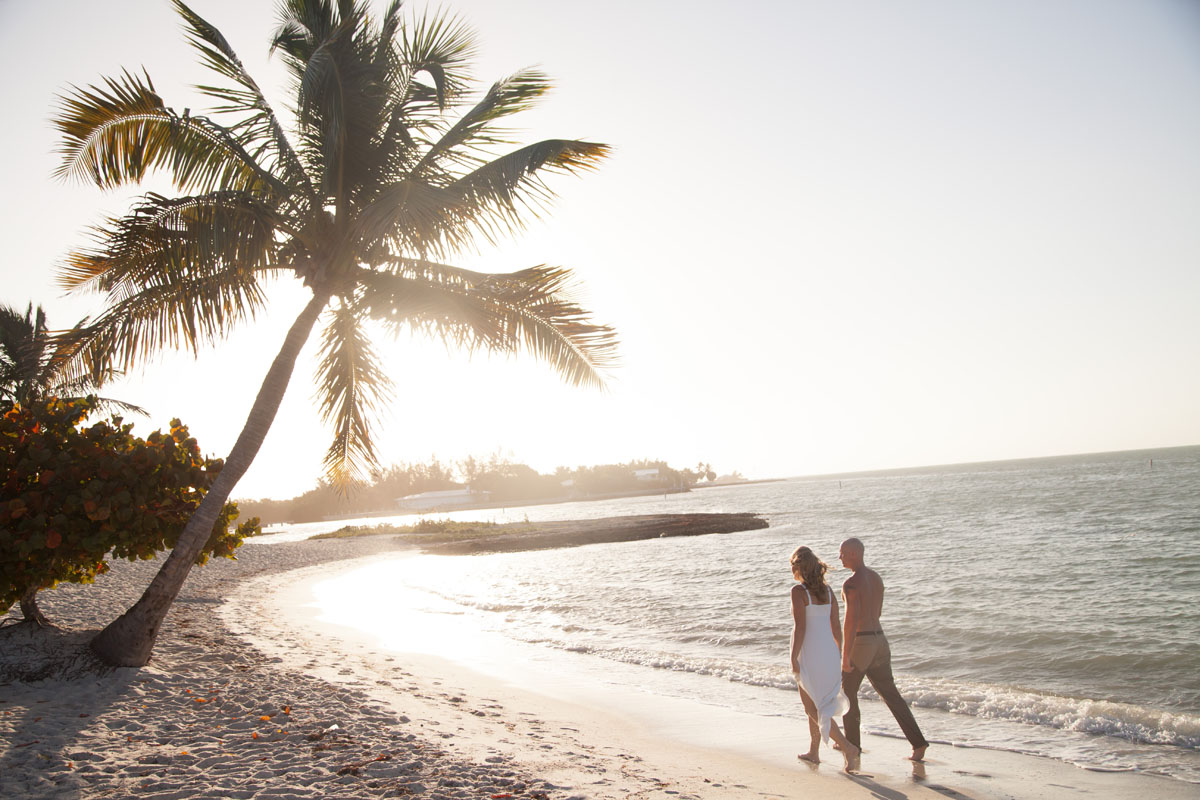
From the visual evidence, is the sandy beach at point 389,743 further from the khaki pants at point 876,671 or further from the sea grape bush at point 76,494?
the sea grape bush at point 76,494

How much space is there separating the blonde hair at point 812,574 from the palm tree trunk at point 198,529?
5.72 metres

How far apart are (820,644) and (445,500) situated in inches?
5988

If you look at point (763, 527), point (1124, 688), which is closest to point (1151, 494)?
point (763, 527)

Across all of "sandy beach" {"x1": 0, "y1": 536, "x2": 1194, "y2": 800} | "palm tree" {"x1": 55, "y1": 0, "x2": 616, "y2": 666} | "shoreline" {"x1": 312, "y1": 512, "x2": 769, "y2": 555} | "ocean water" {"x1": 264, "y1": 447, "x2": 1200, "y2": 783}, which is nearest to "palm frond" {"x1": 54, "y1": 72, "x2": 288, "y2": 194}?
"palm tree" {"x1": 55, "y1": 0, "x2": 616, "y2": 666}

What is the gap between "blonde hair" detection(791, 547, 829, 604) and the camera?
5.11 meters

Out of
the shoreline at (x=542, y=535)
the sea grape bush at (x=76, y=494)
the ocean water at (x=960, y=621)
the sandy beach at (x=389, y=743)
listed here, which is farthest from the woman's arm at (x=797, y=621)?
the shoreline at (x=542, y=535)

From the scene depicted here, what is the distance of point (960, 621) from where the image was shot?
12.2m

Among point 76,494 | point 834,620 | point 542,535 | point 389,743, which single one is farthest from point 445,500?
point 834,620

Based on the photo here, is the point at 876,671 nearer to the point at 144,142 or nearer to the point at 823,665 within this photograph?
the point at 823,665

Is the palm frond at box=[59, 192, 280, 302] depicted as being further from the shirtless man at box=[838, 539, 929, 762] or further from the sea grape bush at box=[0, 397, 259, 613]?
the shirtless man at box=[838, 539, 929, 762]

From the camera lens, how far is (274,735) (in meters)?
5.01

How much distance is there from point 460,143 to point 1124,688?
1082 centimetres

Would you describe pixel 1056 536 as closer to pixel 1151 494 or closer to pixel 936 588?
pixel 936 588

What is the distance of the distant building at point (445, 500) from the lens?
491 ft
